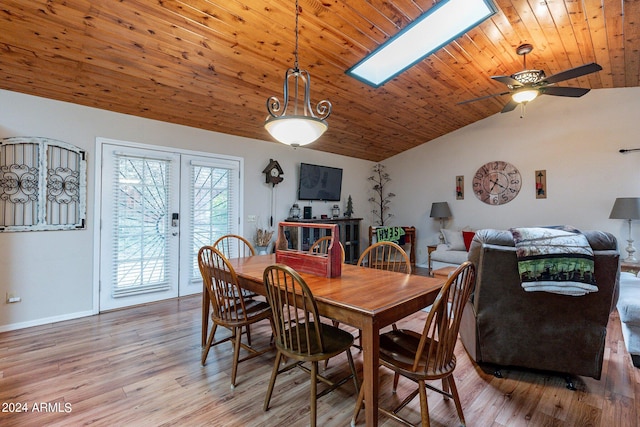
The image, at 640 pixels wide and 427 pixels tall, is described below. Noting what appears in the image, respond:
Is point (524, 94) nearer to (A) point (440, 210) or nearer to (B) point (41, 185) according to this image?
(A) point (440, 210)

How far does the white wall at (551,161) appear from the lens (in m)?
4.57

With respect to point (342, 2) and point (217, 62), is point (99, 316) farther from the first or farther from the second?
point (342, 2)

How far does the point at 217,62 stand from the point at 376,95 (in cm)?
211

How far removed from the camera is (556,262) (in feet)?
6.28

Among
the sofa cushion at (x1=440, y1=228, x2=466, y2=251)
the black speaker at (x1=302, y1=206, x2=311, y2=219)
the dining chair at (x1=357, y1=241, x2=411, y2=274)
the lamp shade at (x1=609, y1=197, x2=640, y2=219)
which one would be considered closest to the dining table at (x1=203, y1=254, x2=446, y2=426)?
the dining chair at (x1=357, y1=241, x2=411, y2=274)

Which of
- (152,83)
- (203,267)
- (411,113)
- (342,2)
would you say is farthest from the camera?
(411,113)

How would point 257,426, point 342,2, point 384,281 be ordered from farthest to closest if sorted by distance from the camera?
point 342,2 < point 384,281 < point 257,426

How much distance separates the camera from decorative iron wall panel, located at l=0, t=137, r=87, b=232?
2.97 m

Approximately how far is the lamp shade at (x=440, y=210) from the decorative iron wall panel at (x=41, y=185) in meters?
5.51

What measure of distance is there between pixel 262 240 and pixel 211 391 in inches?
111

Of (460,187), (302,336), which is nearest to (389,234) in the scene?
(460,187)

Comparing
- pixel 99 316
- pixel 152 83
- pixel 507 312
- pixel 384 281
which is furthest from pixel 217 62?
pixel 507 312

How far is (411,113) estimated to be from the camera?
4918 mm

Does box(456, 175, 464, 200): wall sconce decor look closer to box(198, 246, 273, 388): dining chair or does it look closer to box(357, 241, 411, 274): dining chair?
box(357, 241, 411, 274): dining chair
